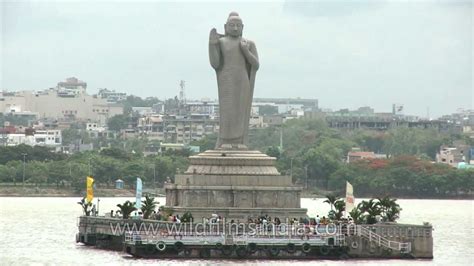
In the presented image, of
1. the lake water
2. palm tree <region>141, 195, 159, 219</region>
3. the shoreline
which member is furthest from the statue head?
the shoreline

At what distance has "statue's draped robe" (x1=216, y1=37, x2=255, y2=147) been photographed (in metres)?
82.7

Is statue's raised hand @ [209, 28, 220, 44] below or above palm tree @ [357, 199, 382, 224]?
above

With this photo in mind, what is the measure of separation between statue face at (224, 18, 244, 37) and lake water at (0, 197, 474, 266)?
10688 mm

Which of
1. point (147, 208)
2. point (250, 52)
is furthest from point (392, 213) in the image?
point (147, 208)

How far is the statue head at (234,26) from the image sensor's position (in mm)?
82312

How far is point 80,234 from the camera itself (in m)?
83.2

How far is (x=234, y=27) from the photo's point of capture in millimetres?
82375

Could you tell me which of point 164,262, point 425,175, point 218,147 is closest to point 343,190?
point 425,175

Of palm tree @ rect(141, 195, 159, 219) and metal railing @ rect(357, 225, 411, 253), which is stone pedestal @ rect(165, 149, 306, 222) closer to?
palm tree @ rect(141, 195, 159, 219)

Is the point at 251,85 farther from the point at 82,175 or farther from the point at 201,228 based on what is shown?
the point at 82,175

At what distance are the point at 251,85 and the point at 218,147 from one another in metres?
2.96

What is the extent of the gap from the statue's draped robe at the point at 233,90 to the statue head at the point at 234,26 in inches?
11.5

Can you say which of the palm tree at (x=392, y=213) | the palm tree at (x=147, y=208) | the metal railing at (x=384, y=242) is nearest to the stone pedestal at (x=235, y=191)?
the palm tree at (x=147, y=208)

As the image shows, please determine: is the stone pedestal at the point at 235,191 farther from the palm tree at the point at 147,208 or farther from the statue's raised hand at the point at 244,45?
the statue's raised hand at the point at 244,45
